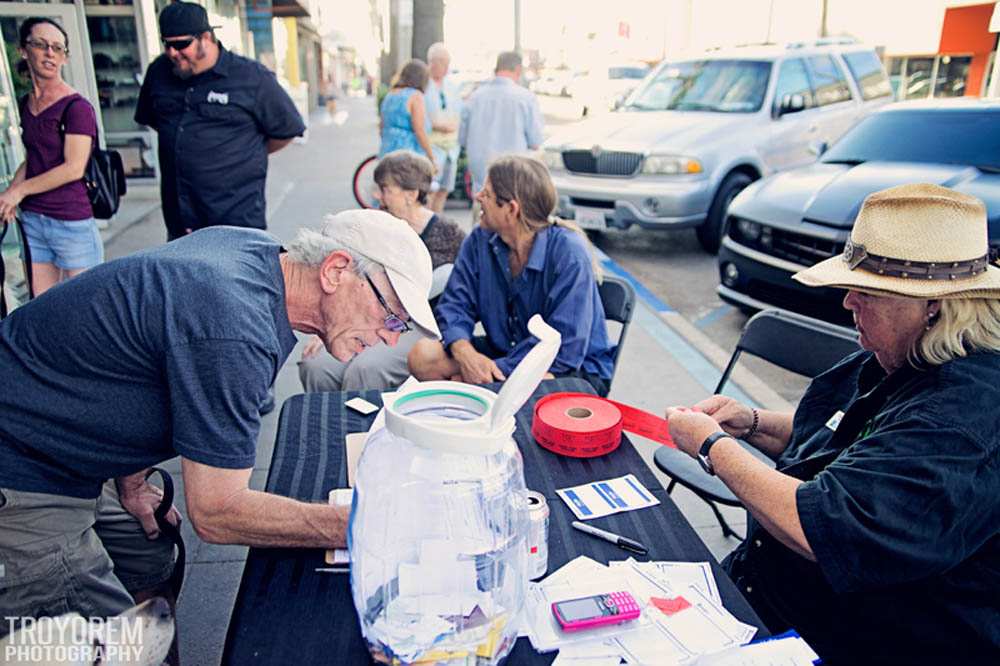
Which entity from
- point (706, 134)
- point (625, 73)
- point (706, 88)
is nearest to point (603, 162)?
point (706, 134)

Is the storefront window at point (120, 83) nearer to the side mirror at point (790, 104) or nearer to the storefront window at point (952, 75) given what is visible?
the side mirror at point (790, 104)

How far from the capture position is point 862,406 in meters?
1.77

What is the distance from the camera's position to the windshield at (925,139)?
5.11m

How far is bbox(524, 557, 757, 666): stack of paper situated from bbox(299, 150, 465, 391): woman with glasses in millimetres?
1990

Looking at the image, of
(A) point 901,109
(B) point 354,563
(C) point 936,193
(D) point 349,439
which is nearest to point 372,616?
(B) point 354,563

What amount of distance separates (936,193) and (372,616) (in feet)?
5.01

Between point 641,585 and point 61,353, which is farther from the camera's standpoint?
point 61,353

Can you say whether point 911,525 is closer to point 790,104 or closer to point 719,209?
point 719,209

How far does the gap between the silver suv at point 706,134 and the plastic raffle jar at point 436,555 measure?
630cm

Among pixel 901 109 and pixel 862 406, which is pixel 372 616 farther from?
pixel 901 109

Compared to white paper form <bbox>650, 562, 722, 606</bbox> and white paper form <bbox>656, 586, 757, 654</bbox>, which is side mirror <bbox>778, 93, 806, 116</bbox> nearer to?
white paper form <bbox>650, 562, 722, 606</bbox>

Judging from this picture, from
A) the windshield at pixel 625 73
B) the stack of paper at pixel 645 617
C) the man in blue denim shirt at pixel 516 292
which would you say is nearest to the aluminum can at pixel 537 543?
the stack of paper at pixel 645 617

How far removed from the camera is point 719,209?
7527 millimetres

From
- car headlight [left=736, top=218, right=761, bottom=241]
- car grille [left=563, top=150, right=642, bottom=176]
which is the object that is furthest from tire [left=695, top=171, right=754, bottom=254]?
car headlight [left=736, top=218, right=761, bottom=241]
